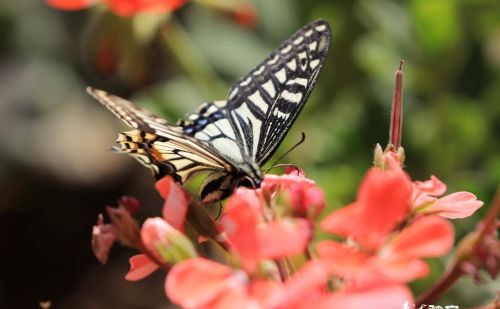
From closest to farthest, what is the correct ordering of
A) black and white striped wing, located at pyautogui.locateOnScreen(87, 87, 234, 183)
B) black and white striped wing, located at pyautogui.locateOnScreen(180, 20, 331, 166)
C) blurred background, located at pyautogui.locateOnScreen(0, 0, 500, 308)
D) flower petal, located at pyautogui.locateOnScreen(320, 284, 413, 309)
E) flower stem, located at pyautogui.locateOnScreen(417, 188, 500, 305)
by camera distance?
flower petal, located at pyautogui.locateOnScreen(320, 284, 413, 309) → flower stem, located at pyautogui.locateOnScreen(417, 188, 500, 305) → black and white striped wing, located at pyautogui.locateOnScreen(87, 87, 234, 183) → black and white striped wing, located at pyautogui.locateOnScreen(180, 20, 331, 166) → blurred background, located at pyautogui.locateOnScreen(0, 0, 500, 308)

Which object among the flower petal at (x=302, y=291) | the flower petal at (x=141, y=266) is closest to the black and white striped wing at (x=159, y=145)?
the flower petal at (x=141, y=266)

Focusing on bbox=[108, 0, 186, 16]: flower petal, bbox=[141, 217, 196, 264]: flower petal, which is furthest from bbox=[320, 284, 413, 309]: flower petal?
bbox=[108, 0, 186, 16]: flower petal

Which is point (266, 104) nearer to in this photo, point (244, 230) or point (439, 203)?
point (439, 203)

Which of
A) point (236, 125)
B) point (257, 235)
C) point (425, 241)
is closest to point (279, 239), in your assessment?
point (257, 235)

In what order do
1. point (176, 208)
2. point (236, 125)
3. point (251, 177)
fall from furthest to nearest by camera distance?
point (236, 125) < point (251, 177) < point (176, 208)

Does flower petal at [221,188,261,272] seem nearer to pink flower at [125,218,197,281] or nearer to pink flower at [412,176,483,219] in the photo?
pink flower at [125,218,197,281]

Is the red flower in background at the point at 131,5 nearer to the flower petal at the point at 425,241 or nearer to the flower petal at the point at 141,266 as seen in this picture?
the flower petal at the point at 141,266

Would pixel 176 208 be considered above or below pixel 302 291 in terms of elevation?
above
